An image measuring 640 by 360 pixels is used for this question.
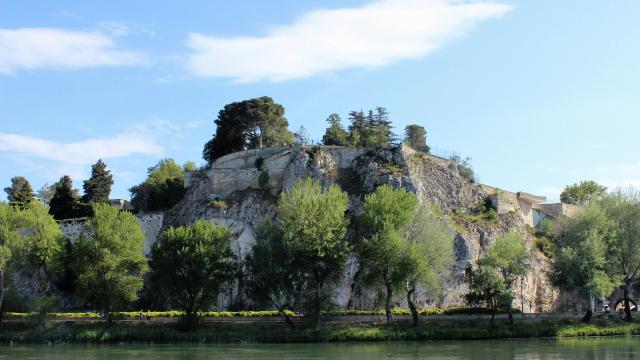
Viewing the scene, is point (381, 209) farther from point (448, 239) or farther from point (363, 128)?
point (363, 128)

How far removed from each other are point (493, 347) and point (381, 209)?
1426 centimetres

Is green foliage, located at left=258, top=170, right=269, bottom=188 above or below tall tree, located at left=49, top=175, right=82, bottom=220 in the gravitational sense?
above

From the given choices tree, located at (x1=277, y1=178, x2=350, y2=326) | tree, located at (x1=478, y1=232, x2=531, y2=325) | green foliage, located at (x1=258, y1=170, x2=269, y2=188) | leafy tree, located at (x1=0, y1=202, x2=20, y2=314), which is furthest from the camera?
green foliage, located at (x1=258, y1=170, x2=269, y2=188)

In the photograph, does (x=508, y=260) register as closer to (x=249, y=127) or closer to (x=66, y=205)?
(x=249, y=127)

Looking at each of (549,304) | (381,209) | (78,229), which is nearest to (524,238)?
(549,304)

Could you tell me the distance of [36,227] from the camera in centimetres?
6656

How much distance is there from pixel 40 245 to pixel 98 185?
21.0 m

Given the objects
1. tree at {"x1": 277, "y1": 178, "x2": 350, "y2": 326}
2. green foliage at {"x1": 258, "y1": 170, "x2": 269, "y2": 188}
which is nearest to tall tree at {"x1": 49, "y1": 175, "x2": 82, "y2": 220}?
green foliage at {"x1": 258, "y1": 170, "x2": 269, "y2": 188}

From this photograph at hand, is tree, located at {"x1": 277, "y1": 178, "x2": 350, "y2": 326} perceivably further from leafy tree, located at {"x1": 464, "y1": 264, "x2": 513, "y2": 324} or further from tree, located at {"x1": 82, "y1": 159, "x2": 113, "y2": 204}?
tree, located at {"x1": 82, "y1": 159, "x2": 113, "y2": 204}

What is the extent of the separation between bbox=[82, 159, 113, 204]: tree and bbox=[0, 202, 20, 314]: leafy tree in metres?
16.5

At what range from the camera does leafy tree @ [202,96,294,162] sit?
277ft

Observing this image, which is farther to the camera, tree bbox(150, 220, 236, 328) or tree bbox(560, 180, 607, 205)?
tree bbox(560, 180, 607, 205)

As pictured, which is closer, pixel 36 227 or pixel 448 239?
pixel 448 239

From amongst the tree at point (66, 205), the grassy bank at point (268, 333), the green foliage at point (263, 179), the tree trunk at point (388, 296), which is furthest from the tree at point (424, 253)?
the tree at point (66, 205)
